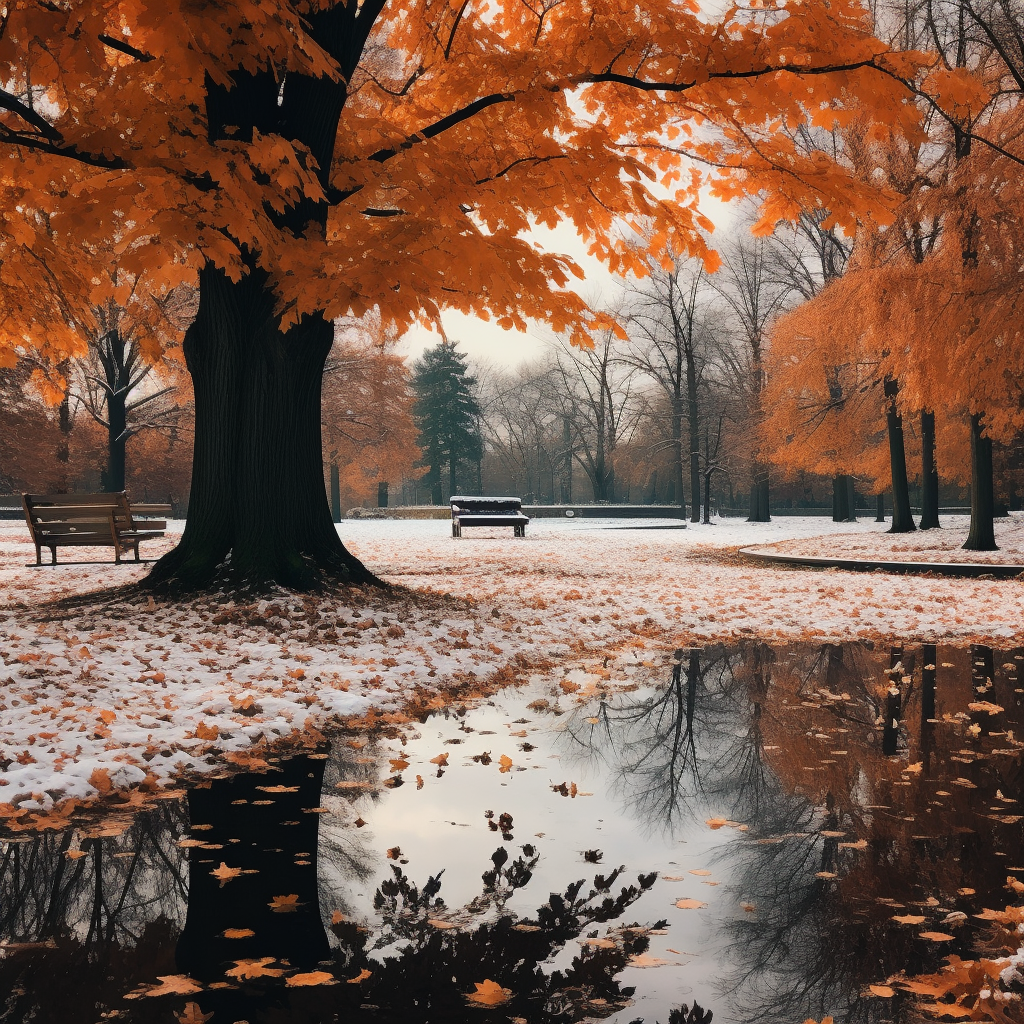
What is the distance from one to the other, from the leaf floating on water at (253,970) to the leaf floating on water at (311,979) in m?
0.06

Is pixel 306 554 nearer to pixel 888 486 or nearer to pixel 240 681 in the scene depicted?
pixel 240 681

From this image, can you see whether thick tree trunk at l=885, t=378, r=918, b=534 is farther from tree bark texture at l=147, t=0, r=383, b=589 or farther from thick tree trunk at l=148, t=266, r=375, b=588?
thick tree trunk at l=148, t=266, r=375, b=588

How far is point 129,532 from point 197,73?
9.85 meters

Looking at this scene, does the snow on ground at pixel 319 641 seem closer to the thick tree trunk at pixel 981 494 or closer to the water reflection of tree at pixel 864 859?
the water reflection of tree at pixel 864 859

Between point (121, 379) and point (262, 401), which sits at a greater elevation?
point (121, 379)

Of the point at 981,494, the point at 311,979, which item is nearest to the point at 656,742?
the point at 311,979

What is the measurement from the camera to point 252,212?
6.64m

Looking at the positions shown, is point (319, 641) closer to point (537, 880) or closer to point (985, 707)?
point (537, 880)

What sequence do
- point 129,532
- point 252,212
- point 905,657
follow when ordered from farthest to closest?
point 129,532 → point 905,657 → point 252,212

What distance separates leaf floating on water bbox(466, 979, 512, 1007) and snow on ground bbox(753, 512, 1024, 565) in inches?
581

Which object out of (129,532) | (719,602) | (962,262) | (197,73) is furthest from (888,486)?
(197,73)

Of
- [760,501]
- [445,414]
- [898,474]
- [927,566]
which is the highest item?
[445,414]

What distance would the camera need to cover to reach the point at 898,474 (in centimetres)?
2359

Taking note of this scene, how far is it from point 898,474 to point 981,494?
621 cm
